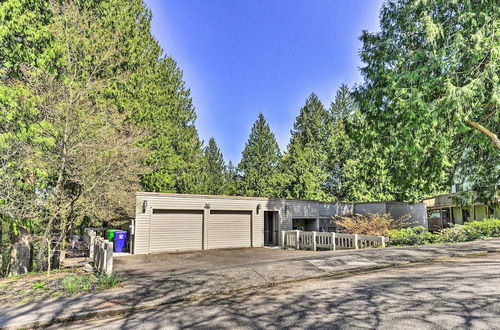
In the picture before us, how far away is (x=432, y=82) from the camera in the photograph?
875cm

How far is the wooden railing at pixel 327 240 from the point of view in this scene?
517 inches

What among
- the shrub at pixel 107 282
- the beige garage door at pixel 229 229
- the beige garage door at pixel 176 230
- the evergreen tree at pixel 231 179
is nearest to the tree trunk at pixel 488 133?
the beige garage door at pixel 229 229

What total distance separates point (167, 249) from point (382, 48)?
12290 mm

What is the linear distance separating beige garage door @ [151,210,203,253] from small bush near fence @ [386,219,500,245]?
355 inches

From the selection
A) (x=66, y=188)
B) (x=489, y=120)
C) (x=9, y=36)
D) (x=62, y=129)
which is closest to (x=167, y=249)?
(x=66, y=188)

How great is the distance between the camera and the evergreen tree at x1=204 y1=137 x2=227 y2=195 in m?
35.8

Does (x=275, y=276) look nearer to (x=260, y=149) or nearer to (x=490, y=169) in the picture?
(x=490, y=169)

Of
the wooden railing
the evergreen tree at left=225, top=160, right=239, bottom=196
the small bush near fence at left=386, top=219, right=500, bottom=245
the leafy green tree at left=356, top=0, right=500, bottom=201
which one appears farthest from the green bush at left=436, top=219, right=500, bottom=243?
the evergreen tree at left=225, top=160, right=239, bottom=196

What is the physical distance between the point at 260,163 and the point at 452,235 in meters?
27.1

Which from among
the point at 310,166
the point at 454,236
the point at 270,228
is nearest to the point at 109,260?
the point at 270,228

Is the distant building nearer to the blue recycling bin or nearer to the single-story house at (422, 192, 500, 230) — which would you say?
the single-story house at (422, 192, 500, 230)

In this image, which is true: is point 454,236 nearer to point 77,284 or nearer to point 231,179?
point 77,284

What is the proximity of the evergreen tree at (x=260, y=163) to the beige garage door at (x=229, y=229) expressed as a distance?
19425 mm

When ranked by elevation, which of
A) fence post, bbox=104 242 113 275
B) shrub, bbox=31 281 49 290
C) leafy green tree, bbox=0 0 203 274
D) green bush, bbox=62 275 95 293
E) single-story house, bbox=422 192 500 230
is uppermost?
leafy green tree, bbox=0 0 203 274
